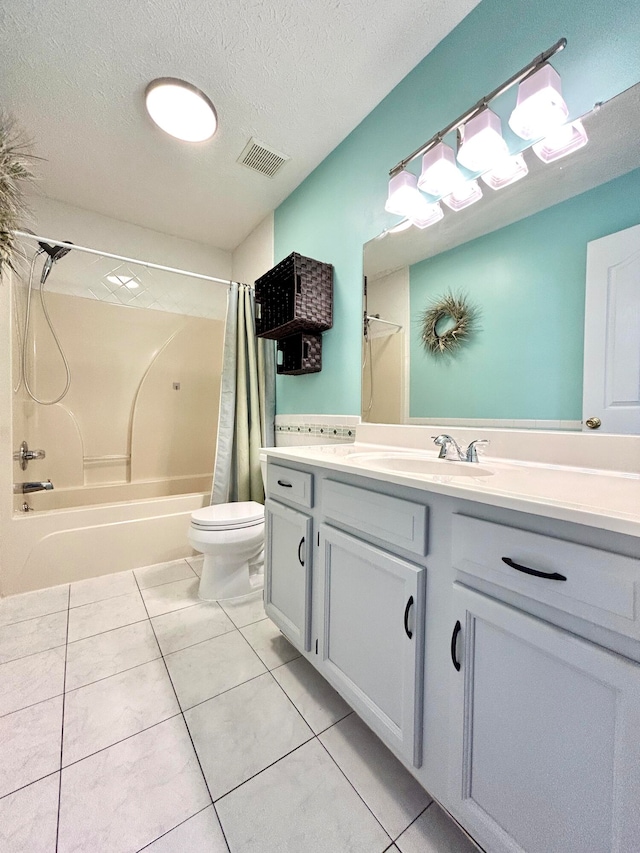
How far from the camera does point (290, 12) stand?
4.15 ft

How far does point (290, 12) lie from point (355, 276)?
3.13 ft

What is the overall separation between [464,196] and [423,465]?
102 centimetres

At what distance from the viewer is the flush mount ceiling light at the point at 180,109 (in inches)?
61.1

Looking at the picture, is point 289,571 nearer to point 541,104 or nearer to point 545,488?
point 545,488

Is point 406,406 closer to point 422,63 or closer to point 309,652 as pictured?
point 309,652

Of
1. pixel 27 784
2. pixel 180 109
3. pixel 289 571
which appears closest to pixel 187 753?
pixel 27 784

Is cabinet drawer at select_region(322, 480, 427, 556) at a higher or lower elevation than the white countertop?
lower

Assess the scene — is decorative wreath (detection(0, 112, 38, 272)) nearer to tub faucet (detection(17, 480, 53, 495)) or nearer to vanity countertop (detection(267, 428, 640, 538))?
vanity countertop (detection(267, 428, 640, 538))

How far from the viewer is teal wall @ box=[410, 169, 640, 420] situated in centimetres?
99

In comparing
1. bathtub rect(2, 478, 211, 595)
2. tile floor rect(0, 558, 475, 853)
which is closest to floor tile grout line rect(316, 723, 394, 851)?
tile floor rect(0, 558, 475, 853)

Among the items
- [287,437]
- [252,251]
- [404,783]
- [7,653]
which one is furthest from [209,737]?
[252,251]

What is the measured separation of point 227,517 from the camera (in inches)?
70.1

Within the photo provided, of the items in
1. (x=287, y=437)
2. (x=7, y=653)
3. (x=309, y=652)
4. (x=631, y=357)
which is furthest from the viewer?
(x=287, y=437)

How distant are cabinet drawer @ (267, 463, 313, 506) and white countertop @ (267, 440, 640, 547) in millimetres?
84
